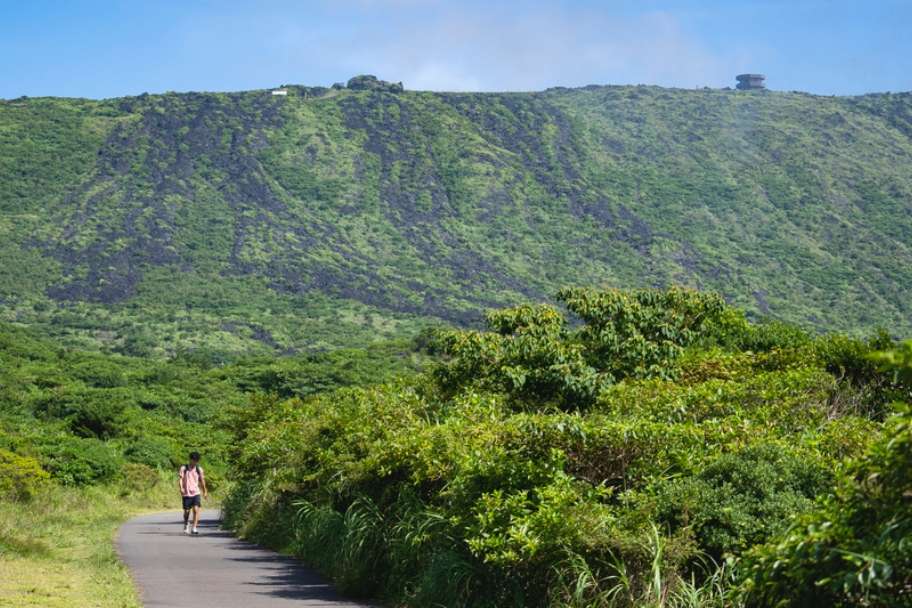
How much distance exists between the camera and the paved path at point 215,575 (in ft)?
43.6

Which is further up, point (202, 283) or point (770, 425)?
point (202, 283)

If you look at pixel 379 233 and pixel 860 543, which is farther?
pixel 379 233

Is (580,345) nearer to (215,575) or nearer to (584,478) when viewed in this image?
(215,575)

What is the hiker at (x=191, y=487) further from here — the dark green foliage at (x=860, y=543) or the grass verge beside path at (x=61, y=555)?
the dark green foliage at (x=860, y=543)

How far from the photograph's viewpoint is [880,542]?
17.6 ft

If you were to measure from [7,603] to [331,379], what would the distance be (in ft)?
255

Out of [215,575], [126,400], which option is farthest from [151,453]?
[215,575]

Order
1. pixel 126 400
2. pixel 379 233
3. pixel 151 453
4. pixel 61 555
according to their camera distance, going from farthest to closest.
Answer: pixel 379 233
pixel 126 400
pixel 151 453
pixel 61 555

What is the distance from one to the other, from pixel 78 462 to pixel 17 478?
12.9 m

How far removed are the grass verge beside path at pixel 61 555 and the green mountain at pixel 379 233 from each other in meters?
88.5

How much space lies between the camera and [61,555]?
717 inches

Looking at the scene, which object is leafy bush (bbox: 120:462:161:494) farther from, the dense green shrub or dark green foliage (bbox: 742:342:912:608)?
dark green foliage (bbox: 742:342:912:608)

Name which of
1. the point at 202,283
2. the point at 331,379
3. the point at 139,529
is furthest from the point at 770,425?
the point at 202,283

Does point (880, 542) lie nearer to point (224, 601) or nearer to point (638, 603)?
point (638, 603)
